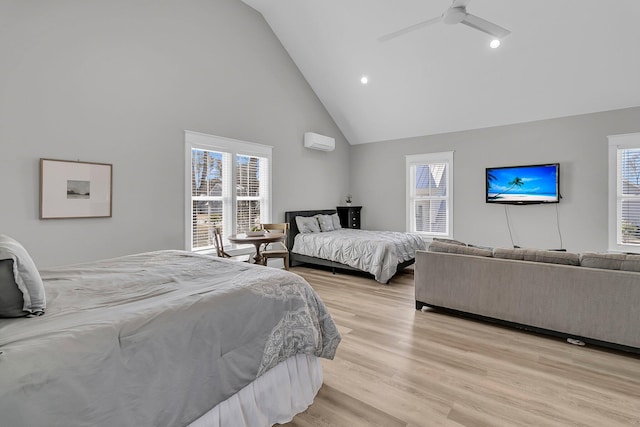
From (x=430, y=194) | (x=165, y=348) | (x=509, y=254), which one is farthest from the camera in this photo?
(x=430, y=194)

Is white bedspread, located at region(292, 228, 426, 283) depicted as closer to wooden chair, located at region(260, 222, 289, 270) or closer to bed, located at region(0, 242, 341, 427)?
wooden chair, located at region(260, 222, 289, 270)

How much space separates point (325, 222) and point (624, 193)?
4941mm

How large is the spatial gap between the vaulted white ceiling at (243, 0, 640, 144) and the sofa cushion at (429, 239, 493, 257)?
10.6 feet

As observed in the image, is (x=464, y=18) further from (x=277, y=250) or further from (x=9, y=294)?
(x=277, y=250)

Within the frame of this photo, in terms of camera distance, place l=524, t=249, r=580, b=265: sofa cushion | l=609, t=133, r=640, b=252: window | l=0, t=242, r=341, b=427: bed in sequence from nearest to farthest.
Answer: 1. l=0, t=242, r=341, b=427: bed
2. l=524, t=249, r=580, b=265: sofa cushion
3. l=609, t=133, r=640, b=252: window

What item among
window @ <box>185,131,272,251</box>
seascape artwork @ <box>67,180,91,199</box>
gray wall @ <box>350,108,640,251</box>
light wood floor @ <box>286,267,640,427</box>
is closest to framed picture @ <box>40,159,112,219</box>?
seascape artwork @ <box>67,180,91,199</box>

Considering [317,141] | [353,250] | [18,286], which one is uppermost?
[317,141]

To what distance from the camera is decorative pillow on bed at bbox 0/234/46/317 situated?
4.01 ft

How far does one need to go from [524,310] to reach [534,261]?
0.49 metres

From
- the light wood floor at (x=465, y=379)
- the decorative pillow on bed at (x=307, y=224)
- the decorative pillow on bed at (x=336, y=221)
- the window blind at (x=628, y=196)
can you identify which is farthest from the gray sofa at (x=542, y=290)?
the decorative pillow on bed at (x=336, y=221)

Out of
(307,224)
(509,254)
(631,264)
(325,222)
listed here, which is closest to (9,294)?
(509,254)

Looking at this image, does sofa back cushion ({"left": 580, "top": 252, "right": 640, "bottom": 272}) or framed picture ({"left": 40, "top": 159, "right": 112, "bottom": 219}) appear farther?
framed picture ({"left": 40, "top": 159, "right": 112, "bottom": 219})

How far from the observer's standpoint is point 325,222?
21.2 feet

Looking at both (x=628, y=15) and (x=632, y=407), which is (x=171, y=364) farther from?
(x=628, y=15)
